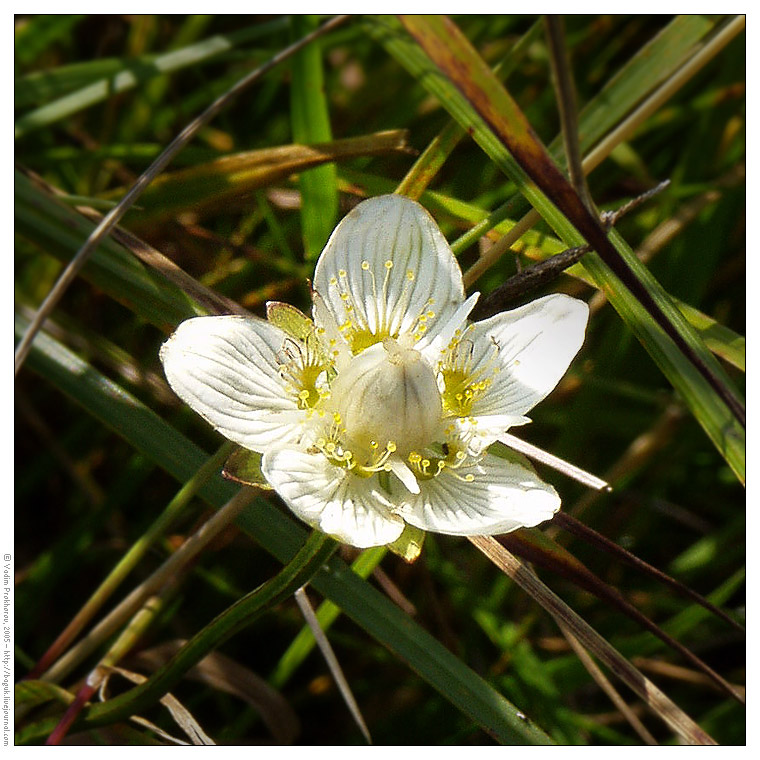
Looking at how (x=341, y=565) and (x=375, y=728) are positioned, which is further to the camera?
(x=375, y=728)

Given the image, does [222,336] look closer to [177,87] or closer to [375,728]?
[375,728]

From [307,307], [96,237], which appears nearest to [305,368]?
[96,237]

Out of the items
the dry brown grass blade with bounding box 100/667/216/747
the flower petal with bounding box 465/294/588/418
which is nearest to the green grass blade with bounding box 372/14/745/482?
the flower petal with bounding box 465/294/588/418

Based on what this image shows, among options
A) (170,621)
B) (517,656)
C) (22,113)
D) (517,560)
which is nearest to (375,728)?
(517,656)

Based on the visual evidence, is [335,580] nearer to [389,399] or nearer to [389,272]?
[389,399]

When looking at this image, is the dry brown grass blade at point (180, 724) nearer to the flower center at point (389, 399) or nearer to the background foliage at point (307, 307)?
the background foliage at point (307, 307)
